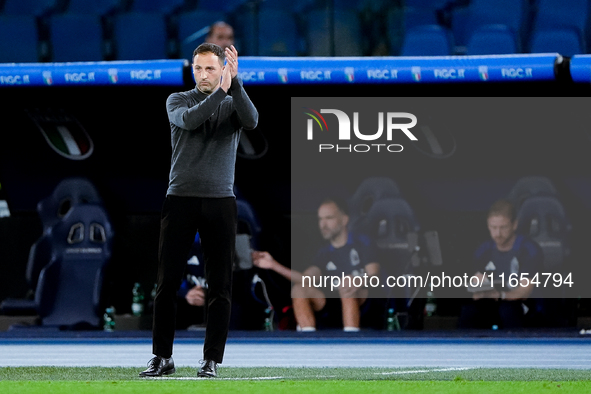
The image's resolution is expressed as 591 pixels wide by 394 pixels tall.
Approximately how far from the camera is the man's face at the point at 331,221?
8203 millimetres

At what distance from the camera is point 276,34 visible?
8383 mm

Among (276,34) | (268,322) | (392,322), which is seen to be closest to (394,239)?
(392,322)

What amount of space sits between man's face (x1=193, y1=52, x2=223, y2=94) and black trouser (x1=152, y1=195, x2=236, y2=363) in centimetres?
44

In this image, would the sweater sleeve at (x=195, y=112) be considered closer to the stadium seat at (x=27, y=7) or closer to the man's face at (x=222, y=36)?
the man's face at (x=222, y=36)

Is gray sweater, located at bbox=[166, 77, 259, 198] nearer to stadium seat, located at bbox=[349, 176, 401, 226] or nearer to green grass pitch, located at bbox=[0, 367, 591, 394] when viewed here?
green grass pitch, located at bbox=[0, 367, 591, 394]

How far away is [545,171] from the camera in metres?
8.62

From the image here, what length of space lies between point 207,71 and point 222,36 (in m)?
4.39

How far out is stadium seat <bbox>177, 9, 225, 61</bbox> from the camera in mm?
8414

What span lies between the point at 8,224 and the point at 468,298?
4.34 m

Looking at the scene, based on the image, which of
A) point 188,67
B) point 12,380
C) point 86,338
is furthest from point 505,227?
point 12,380

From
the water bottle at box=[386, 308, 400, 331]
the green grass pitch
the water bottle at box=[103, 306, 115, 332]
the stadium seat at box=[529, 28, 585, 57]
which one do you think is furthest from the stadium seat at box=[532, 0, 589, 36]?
the green grass pitch

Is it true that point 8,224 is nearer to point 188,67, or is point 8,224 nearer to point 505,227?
point 188,67

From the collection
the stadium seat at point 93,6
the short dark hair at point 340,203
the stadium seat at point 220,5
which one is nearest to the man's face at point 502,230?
the short dark hair at point 340,203

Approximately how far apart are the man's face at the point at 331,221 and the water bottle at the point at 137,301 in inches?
67.8
